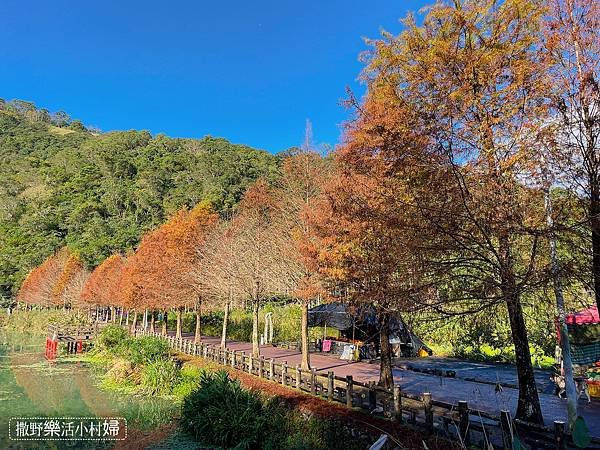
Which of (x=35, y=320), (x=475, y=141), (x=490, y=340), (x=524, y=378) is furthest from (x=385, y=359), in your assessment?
(x=35, y=320)

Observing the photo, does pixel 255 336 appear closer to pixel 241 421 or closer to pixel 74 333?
pixel 241 421

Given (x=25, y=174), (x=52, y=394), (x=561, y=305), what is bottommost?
(x=52, y=394)

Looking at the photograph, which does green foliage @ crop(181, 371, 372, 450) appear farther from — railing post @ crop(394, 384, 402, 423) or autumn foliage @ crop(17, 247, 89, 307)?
autumn foliage @ crop(17, 247, 89, 307)

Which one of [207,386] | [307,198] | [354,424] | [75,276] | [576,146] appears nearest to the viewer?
[576,146]

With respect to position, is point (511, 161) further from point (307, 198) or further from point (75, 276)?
point (75, 276)

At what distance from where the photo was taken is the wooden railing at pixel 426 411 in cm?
693

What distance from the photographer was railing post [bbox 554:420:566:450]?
6.64 m

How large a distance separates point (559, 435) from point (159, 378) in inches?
611

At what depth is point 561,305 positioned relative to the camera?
8016 millimetres

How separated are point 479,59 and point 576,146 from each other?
8.97 feet

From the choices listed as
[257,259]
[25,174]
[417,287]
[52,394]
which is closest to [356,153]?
[417,287]

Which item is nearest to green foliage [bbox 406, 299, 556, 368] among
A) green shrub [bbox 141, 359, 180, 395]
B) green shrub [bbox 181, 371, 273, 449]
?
green shrub [bbox 181, 371, 273, 449]

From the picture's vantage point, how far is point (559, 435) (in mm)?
6691

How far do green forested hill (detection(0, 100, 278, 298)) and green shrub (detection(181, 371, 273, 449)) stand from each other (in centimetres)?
4623
